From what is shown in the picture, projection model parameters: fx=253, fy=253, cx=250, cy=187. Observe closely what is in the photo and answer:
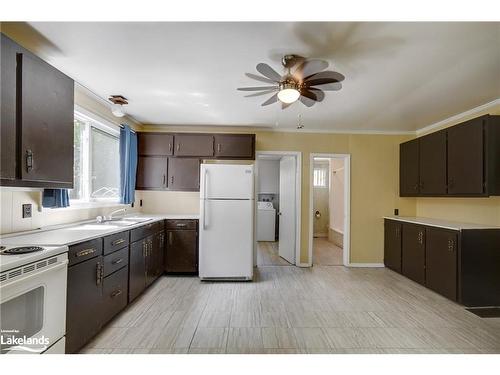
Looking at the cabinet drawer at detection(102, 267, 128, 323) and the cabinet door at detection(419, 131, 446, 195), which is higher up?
the cabinet door at detection(419, 131, 446, 195)

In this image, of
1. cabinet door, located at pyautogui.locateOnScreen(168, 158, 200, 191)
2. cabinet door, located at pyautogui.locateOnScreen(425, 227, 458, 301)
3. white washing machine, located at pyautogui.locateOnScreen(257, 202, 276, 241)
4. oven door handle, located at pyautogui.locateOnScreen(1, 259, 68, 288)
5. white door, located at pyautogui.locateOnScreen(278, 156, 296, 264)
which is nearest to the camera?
oven door handle, located at pyautogui.locateOnScreen(1, 259, 68, 288)

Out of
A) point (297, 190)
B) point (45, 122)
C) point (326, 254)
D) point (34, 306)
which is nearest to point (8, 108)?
point (45, 122)

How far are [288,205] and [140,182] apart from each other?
2604 mm

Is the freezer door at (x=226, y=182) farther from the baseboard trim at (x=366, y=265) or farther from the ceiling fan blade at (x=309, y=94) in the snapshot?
the baseboard trim at (x=366, y=265)

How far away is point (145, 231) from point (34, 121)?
1.72 meters

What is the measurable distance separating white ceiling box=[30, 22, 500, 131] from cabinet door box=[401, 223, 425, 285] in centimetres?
167

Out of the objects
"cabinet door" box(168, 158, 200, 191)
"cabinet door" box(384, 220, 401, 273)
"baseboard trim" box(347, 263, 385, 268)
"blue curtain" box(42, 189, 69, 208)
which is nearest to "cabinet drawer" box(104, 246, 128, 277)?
"blue curtain" box(42, 189, 69, 208)

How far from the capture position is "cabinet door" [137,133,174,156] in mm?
4168

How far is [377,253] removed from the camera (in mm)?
4438

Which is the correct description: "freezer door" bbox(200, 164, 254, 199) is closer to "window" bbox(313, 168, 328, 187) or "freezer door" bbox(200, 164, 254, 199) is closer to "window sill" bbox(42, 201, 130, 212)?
"window sill" bbox(42, 201, 130, 212)

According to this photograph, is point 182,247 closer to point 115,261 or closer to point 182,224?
point 182,224

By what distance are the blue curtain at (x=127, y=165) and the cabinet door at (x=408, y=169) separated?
439cm
